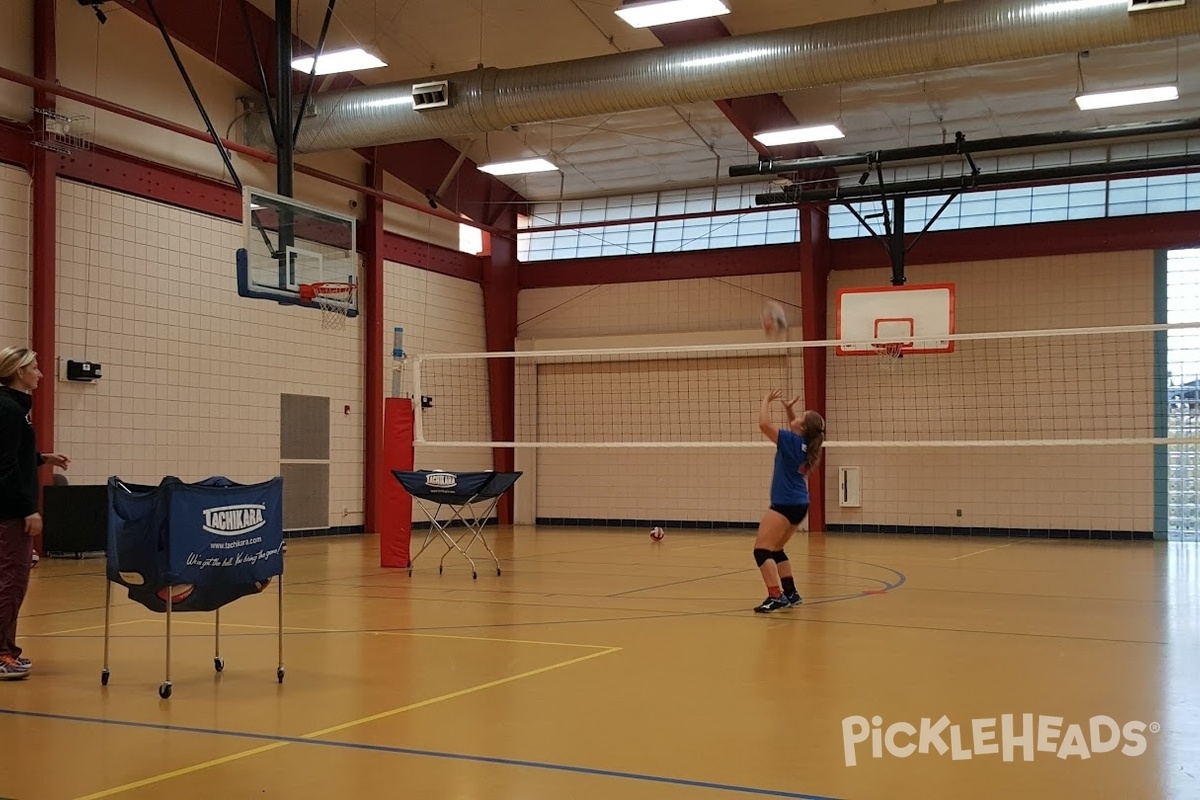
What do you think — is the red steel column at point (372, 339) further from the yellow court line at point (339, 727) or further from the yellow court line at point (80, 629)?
the yellow court line at point (339, 727)

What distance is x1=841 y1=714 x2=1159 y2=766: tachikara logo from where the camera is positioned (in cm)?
410

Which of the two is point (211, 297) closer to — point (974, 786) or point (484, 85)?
point (484, 85)

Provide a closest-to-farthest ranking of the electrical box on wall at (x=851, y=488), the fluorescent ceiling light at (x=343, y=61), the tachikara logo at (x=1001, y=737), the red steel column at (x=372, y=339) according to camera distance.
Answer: the tachikara logo at (x=1001, y=737) < the fluorescent ceiling light at (x=343, y=61) < the red steel column at (x=372, y=339) < the electrical box on wall at (x=851, y=488)

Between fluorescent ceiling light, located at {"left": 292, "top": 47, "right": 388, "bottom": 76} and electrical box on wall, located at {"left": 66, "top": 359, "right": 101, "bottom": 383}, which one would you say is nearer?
electrical box on wall, located at {"left": 66, "top": 359, "right": 101, "bottom": 383}

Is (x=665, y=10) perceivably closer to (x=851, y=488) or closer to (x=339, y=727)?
(x=339, y=727)

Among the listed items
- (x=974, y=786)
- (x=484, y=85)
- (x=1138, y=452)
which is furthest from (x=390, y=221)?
(x=974, y=786)

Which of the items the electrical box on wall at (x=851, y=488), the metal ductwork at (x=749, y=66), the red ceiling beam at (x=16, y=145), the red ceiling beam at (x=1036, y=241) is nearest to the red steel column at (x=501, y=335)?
the electrical box on wall at (x=851, y=488)

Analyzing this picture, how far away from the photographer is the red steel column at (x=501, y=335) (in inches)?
859

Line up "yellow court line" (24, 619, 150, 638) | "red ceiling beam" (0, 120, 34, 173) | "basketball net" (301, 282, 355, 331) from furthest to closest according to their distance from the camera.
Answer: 1. "red ceiling beam" (0, 120, 34, 173)
2. "basketball net" (301, 282, 355, 331)
3. "yellow court line" (24, 619, 150, 638)

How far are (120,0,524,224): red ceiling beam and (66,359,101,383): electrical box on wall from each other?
4.22m

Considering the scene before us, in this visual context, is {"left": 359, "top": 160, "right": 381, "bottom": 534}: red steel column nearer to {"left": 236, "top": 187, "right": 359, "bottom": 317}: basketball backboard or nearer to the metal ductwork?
the metal ductwork

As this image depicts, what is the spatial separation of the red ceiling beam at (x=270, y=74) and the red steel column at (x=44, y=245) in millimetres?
1197

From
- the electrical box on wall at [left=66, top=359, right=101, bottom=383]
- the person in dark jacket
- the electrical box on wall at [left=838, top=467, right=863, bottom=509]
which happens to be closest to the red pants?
the person in dark jacket

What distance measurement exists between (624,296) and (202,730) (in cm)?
1827
